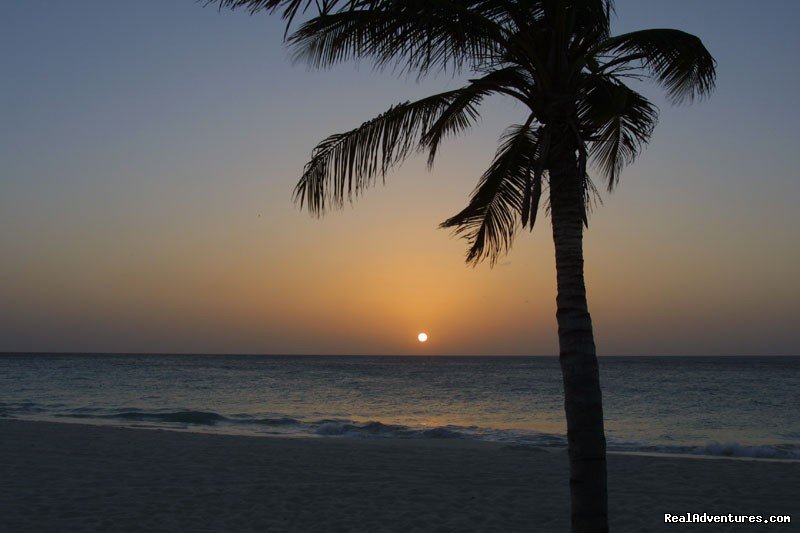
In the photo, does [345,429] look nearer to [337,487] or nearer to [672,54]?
[337,487]

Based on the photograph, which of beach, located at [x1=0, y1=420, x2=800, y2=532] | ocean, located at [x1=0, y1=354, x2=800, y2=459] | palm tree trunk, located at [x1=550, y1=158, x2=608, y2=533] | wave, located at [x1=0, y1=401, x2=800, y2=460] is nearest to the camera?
palm tree trunk, located at [x1=550, y1=158, x2=608, y2=533]

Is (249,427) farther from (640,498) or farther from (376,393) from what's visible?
(376,393)

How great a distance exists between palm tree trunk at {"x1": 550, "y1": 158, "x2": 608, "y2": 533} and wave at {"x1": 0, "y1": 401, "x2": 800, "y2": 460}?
41.8 feet

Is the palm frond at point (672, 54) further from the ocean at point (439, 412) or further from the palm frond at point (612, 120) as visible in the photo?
the ocean at point (439, 412)

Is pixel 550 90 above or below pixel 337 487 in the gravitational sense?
above

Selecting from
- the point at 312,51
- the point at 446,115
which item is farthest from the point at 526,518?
the point at 312,51

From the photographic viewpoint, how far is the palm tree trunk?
5203mm

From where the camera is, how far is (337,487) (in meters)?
10.9

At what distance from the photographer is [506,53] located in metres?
5.82

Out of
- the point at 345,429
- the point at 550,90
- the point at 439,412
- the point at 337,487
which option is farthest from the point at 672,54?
the point at 439,412

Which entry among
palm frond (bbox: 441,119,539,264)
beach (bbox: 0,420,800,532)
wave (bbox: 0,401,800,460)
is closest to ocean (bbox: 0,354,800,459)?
wave (bbox: 0,401,800,460)

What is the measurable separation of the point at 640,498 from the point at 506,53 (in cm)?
754

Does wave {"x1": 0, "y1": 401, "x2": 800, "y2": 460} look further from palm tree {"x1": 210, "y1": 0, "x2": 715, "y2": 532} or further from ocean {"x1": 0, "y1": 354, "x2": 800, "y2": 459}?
palm tree {"x1": 210, "y1": 0, "x2": 715, "y2": 532}

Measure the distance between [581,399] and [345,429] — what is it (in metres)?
18.5
